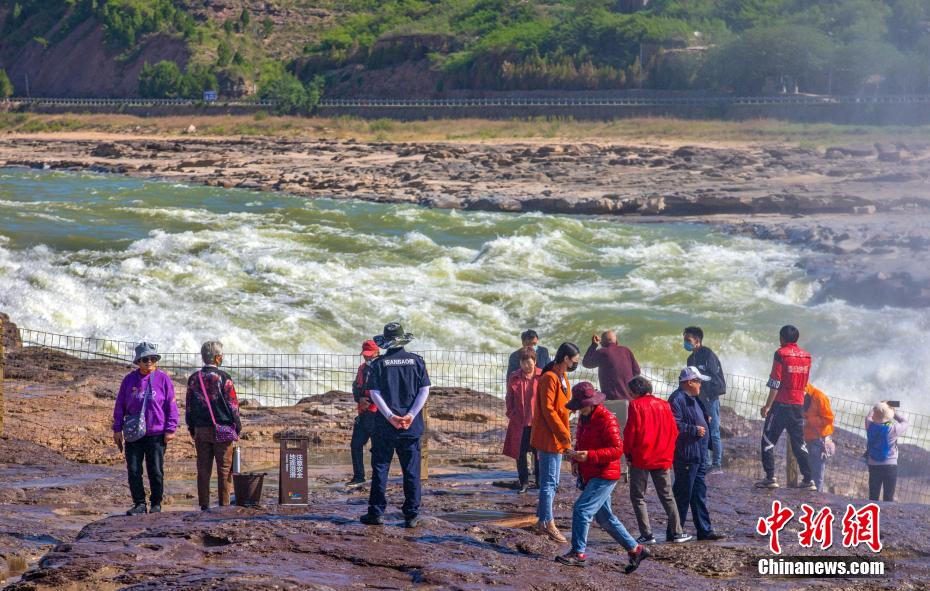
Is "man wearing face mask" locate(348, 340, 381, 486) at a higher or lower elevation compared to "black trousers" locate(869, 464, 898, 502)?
higher

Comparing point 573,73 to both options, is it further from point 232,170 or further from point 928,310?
point 928,310

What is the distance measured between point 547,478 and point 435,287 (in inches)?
719

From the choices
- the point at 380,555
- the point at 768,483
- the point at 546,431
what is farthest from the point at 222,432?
the point at 768,483

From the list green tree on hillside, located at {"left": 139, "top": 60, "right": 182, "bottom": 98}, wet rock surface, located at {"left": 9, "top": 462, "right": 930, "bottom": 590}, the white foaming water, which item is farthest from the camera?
green tree on hillside, located at {"left": 139, "top": 60, "right": 182, "bottom": 98}

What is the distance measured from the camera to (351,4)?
118 m

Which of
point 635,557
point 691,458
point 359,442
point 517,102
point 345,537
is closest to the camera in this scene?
point 635,557

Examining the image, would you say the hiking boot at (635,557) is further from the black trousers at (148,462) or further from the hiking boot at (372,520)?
the black trousers at (148,462)

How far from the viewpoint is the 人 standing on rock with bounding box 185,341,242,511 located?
10234mm

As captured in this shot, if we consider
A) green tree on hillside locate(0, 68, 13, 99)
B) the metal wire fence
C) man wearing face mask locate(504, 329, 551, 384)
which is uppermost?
green tree on hillside locate(0, 68, 13, 99)

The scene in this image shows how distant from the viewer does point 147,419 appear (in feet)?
33.4

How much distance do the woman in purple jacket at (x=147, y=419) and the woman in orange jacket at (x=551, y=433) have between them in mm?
2890

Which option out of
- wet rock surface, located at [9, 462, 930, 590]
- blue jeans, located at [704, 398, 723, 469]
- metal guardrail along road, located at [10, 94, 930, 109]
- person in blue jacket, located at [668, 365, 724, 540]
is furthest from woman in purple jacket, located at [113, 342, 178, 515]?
metal guardrail along road, located at [10, 94, 930, 109]

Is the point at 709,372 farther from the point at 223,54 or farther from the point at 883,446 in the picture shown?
the point at 223,54

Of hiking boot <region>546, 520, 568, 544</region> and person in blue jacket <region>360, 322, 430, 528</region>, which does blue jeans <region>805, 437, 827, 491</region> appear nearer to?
hiking boot <region>546, 520, 568, 544</region>
